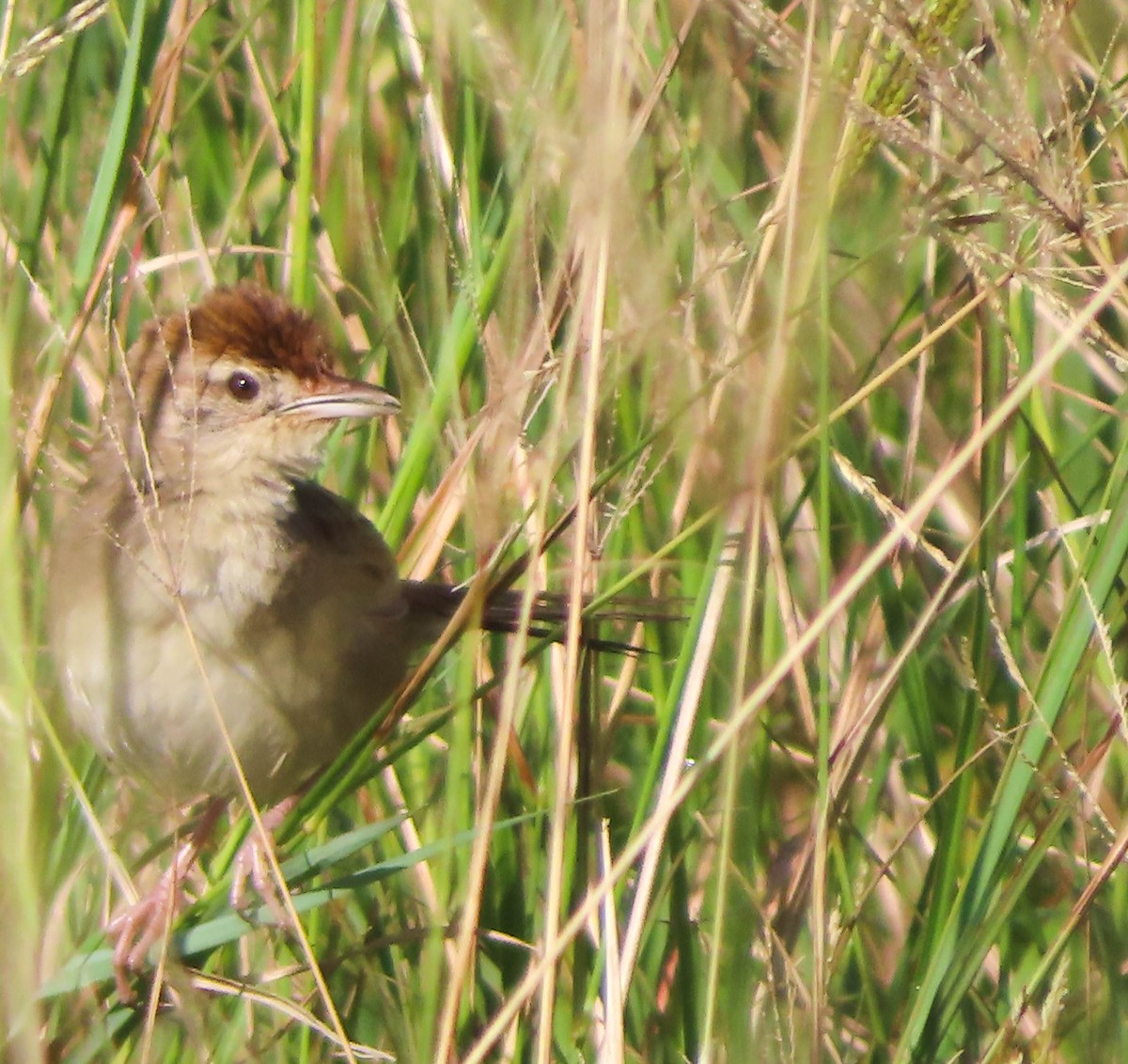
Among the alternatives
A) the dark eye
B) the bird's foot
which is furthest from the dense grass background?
the dark eye

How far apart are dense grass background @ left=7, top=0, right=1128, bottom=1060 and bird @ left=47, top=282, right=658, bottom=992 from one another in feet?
0.25

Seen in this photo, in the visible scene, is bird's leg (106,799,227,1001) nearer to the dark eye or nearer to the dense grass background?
the dense grass background

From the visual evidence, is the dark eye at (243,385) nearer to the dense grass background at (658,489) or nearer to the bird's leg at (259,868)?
the dense grass background at (658,489)

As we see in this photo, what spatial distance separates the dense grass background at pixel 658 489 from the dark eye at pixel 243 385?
144mm

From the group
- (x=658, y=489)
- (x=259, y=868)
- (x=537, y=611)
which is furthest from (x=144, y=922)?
(x=658, y=489)

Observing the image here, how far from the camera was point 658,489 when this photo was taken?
1.93 m

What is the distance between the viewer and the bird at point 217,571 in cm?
216

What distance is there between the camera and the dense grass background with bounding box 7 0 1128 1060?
1368 mm

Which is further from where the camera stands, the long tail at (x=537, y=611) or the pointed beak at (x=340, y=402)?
the pointed beak at (x=340, y=402)

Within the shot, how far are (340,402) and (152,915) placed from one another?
786 millimetres

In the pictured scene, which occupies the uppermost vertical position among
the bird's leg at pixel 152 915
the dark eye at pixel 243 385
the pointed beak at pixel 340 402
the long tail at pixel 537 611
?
the dark eye at pixel 243 385

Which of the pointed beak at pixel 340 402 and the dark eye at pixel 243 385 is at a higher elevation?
the dark eye at pixel 243 385

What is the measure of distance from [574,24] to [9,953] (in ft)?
3.32

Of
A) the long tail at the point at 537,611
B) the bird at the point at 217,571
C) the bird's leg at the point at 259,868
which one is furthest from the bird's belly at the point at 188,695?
the long tail at the point at 537,611
